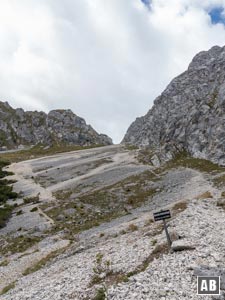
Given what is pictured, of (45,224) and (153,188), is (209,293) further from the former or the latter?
(153,188)

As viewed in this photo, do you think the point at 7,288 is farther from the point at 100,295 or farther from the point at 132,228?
the point at 132,228

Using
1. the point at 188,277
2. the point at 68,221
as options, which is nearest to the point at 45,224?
the point at 68,221
